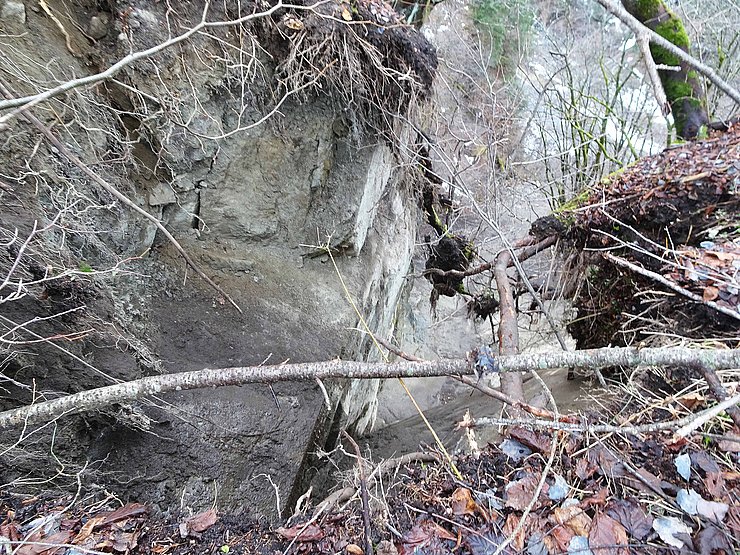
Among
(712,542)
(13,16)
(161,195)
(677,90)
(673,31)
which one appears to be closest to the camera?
(712,542)

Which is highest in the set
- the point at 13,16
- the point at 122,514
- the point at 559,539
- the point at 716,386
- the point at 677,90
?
the point at 677,90

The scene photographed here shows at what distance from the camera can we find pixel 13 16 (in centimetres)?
184

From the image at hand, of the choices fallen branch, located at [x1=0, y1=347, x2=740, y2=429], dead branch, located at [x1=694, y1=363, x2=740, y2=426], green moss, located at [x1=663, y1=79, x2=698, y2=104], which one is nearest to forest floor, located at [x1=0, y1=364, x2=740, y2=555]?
dead branch, located at [x1=694, y1=363, x2=740, y2=426]

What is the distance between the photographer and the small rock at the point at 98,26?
6.84ft

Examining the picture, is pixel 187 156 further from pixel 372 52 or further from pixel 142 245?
pixel 372 52

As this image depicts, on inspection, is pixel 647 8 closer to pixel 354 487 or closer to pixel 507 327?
pixel 507 327

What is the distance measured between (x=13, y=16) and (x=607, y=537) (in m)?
3.46

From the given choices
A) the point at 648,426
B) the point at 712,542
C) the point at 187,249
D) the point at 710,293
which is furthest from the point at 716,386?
the point at 187,249

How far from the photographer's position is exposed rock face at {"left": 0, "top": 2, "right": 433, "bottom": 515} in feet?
6.43

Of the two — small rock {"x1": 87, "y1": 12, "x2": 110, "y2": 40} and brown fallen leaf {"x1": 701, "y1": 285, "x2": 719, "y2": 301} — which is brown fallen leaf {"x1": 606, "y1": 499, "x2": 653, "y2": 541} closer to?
brown fallen leaf {"x1": 701, "y1": 285, "x2": 719, "y2": 301}

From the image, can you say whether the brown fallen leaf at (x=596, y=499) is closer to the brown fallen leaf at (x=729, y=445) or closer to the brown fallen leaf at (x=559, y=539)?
the brown fallen leaf at (x=559, y=539)

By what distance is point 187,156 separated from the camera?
2611mm

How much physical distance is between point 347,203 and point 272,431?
1.94 meters

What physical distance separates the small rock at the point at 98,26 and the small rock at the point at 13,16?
0.94ft
